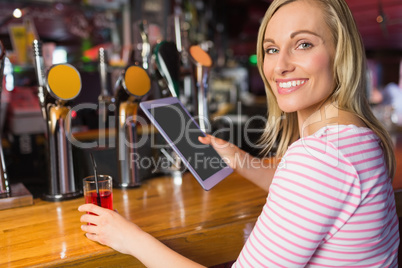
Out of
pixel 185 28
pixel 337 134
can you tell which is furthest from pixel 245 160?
pixel 185 28

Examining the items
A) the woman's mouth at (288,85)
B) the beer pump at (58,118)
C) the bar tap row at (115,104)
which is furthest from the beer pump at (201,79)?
the woman's mouth at (288,85)

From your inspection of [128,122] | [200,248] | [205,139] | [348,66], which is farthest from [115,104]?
[348,66]

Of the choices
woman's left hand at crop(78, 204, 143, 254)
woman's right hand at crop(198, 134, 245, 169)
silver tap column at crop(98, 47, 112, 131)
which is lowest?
woman's left hand at crop(78, 204, 143, 254)

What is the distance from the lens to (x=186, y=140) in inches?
43.9

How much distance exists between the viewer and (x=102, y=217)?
0.88 meters

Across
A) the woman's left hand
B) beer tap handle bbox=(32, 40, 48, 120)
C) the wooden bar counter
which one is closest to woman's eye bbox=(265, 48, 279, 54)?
the wooden bar counter

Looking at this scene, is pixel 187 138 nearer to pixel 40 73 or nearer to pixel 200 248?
pixel 200 248

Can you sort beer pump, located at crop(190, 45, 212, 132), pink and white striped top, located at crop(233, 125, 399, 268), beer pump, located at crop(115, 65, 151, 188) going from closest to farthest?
1. pink and white striped top, located at crop(233, 125, 399, 268)
2. beer pump, located at crop(115, 65, 151, 188)
3. beer pump, located at crop(190, 45, 212, 132)

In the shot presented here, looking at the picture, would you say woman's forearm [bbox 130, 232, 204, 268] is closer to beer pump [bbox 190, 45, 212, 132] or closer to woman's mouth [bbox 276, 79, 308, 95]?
woman's mouth [bbox 276, 79, 308, 95]

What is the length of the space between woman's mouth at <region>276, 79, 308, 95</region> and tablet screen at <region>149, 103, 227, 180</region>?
0.29 metres

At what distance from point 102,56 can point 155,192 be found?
0.72 m

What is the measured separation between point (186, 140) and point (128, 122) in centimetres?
30

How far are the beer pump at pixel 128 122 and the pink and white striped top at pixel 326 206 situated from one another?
640 mm

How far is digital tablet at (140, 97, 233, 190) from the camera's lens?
1040 mm
